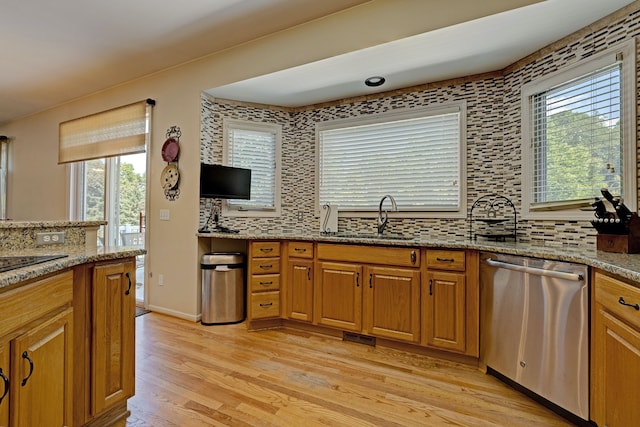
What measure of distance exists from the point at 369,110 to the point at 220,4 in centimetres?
168

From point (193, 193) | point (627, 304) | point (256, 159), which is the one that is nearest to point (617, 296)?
point (627, 304)

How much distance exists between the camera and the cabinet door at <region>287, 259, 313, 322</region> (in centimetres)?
284

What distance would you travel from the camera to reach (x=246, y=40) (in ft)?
9.68

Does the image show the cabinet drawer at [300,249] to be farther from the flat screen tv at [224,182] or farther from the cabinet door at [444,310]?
the cabinet door at [444,310]

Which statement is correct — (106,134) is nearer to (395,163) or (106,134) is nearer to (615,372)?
(395,163)

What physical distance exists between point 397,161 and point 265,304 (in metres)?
1.96

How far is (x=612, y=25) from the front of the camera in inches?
78.0

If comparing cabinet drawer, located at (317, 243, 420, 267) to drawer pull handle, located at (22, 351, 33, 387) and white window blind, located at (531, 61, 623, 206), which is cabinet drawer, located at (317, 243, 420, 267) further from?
drawer pull handle, located at (22, 351, 33, 387)

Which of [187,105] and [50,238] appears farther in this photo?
[187,105]

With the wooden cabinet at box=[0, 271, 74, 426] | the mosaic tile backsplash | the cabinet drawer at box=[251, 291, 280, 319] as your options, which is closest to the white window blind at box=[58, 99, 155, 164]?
the mosaic tile backsplash

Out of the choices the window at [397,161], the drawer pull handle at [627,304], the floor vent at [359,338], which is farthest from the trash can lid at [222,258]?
the drawer pull handle at [627,304]

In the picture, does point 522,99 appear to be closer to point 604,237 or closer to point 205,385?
point 604,237

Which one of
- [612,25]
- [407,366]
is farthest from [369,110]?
[407,366]

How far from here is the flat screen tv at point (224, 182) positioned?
3.18m
